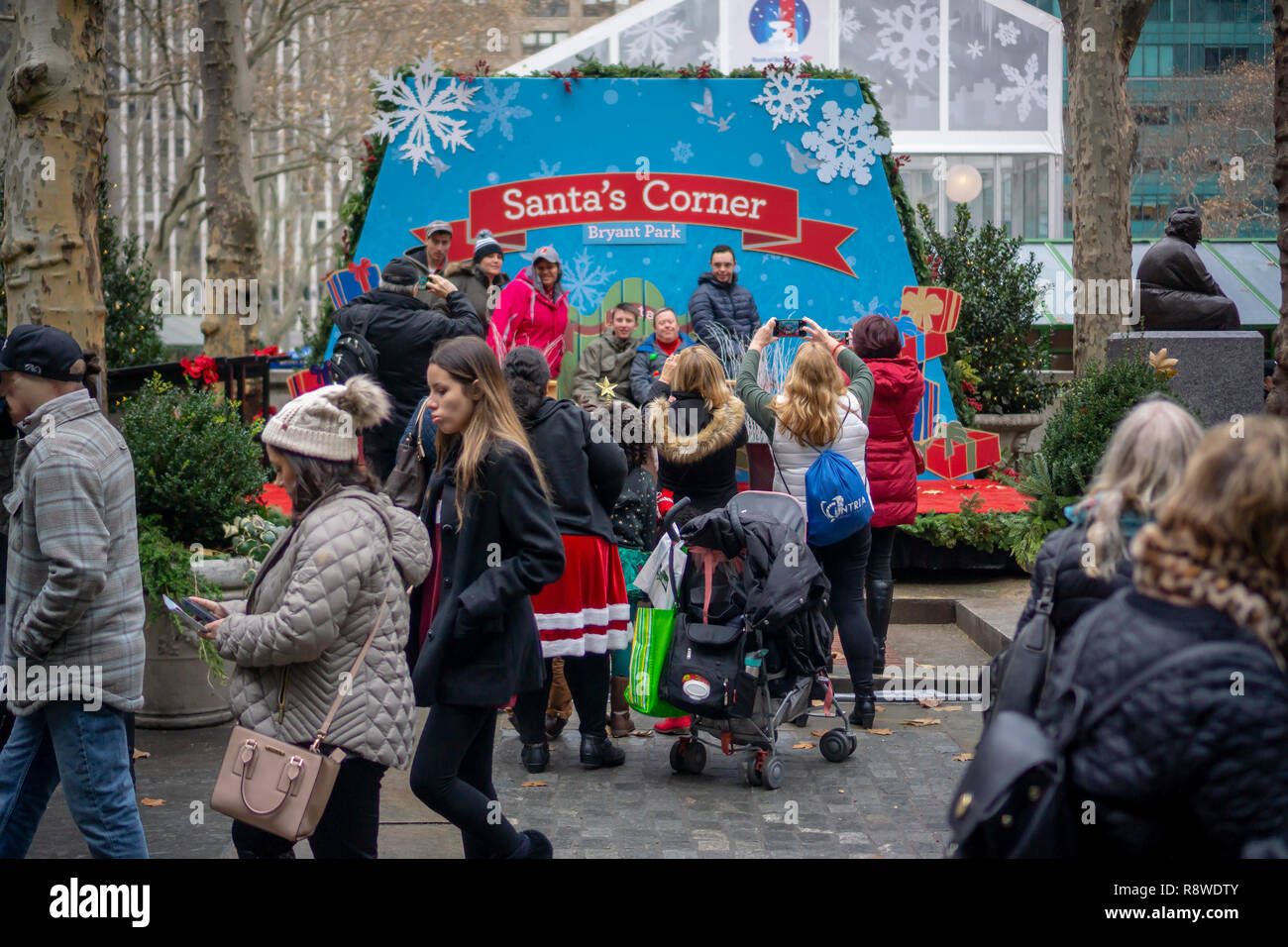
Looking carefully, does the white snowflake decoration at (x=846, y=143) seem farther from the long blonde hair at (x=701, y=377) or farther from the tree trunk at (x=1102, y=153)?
the long blonde hair at (x=701, y=377)

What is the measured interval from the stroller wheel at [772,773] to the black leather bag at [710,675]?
11.1 inches

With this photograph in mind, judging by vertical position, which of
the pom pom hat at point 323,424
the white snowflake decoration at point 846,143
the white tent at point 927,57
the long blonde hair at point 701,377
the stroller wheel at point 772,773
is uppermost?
the white tent at point 927,57

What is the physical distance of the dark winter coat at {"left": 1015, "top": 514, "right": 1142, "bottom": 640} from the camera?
12.0 ft

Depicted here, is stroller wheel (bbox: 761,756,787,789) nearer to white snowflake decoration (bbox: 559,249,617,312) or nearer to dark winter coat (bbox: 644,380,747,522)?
dark winter coat (bbox: 644,380,747,522)

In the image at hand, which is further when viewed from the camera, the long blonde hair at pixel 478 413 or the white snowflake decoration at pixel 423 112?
the white snowflake decoration at pixel 423 112

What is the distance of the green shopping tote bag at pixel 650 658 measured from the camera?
20.1 feet

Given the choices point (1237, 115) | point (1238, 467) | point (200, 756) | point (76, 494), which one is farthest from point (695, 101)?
point (1237, 115)

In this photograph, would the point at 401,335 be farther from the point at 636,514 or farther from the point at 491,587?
the point at 491,587

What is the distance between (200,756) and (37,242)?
8.97 ft

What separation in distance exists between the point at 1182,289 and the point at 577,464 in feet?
25.0

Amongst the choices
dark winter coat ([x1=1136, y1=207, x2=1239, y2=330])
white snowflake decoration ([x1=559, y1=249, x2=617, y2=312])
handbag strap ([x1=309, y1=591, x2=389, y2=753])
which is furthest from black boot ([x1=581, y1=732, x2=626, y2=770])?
white snowflake decoration ([x1=559, y1=249, x2=617, y2=312])

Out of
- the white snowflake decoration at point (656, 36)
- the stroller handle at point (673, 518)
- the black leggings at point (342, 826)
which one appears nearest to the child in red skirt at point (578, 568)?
the stroller handle at point (673, 518)

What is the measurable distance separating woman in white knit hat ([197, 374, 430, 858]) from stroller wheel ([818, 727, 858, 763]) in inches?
121

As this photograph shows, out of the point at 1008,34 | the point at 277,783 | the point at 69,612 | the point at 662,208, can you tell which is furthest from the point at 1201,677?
the point at 1008,34
